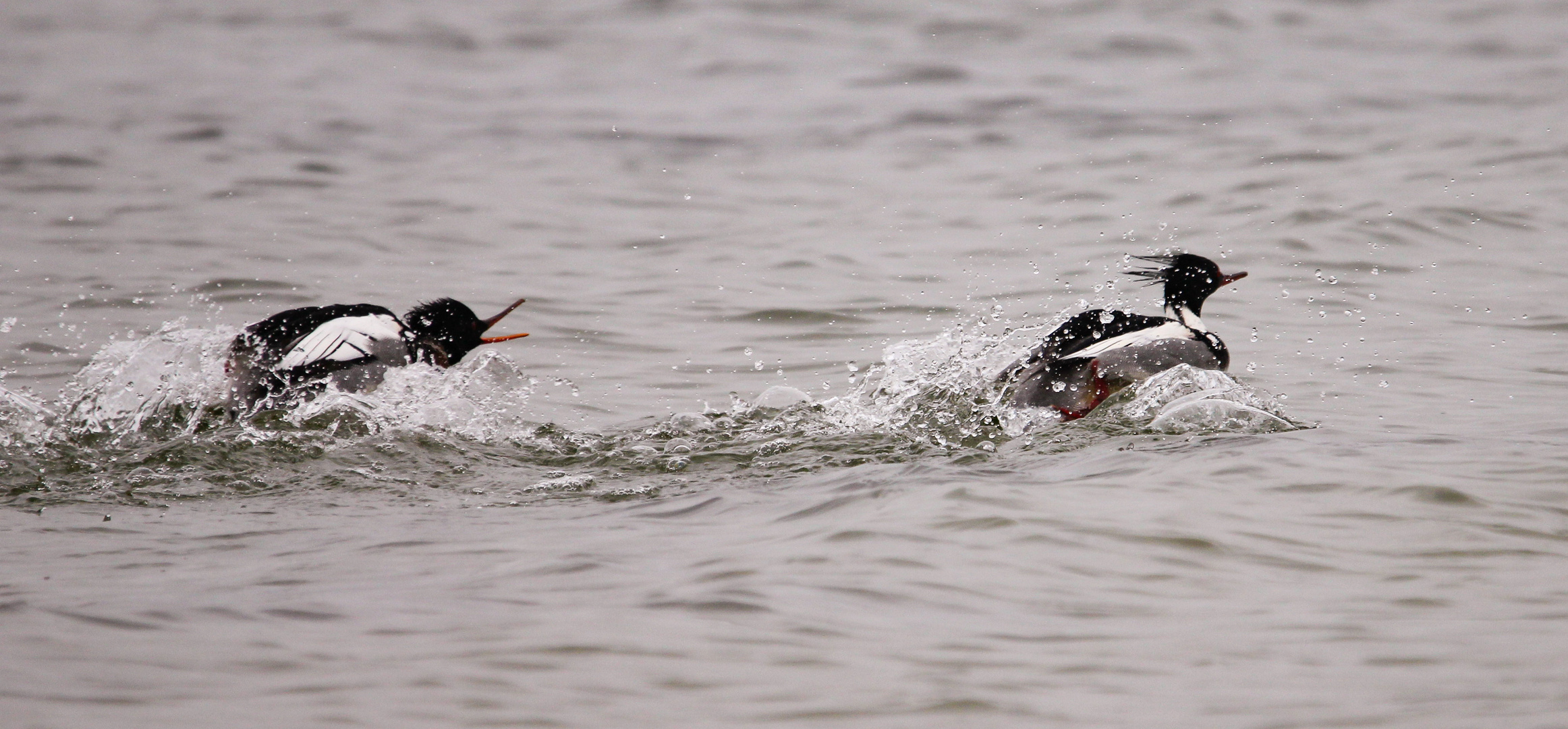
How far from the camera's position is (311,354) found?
6184 mm

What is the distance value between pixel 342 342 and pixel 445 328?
0.69m

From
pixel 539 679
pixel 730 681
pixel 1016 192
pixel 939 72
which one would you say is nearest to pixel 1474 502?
pixel 730 681

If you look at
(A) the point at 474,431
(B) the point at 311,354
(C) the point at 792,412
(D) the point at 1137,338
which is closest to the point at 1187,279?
(D) the point at 1137,338

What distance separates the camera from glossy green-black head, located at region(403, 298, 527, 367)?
6.84 meters

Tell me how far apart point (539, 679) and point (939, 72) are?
566 inches

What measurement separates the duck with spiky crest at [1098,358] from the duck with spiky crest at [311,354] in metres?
2.69

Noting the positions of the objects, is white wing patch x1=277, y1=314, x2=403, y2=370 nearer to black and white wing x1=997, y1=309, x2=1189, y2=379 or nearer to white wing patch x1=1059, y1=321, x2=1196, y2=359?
black and white wing x1=997, y1=309, x2=1189, y2=379

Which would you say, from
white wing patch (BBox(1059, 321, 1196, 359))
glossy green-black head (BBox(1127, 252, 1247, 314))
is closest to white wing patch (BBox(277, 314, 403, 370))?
white wing patch (BBox(1059, 321, 1196, 359))

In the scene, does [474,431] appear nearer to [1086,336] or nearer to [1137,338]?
[1086,336]

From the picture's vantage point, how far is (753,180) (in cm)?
1316

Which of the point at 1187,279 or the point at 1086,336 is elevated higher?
the point at 1187,279

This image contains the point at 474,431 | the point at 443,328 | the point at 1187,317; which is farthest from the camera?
the point at 1187,317

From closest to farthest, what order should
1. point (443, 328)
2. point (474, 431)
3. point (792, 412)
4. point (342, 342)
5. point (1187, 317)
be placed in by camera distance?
1. point (474, 431)
2. point (792, 412)
3. point (342, 342)
4. point (443, 328)
5. point (1187, 317)

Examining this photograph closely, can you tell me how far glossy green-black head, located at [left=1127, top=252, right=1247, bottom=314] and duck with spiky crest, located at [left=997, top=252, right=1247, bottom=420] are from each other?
0.55m
